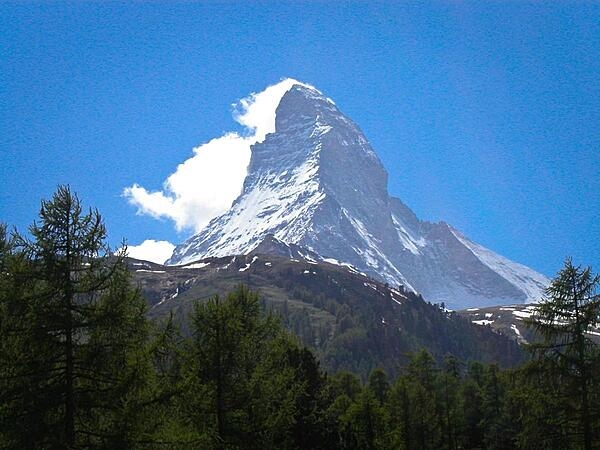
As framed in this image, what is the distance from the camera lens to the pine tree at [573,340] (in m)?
25.4

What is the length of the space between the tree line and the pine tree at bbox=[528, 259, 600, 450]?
0.16 feet

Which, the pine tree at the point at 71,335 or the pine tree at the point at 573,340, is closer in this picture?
the pine tree at the point at 71,335

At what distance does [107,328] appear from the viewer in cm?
1683

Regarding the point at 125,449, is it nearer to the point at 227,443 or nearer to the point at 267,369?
the point at 227,443

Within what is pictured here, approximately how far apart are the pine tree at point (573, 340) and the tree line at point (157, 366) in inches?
2.0

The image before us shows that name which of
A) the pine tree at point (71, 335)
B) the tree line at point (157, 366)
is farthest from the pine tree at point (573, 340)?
the pine tree at point (71, 335)

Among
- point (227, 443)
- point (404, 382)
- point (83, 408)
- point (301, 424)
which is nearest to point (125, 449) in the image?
point (83, 408)

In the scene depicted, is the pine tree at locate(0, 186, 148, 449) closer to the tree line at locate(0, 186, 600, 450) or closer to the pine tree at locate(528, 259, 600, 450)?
the tree line at locate(0, 186, 600, 450)

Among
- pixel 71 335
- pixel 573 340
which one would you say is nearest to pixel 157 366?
pixel 71 335

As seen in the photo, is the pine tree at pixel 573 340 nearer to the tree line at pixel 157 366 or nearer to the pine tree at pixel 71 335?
the tree line at pixel 157 366

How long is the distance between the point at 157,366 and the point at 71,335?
1091 centimetres

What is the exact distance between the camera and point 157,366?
27094 millimetres

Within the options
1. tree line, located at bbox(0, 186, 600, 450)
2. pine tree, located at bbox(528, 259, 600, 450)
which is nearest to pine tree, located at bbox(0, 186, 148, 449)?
tree line, located at bbox(0, 186, 600, 450)

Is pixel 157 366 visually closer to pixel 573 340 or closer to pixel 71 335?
pixel 71 335
